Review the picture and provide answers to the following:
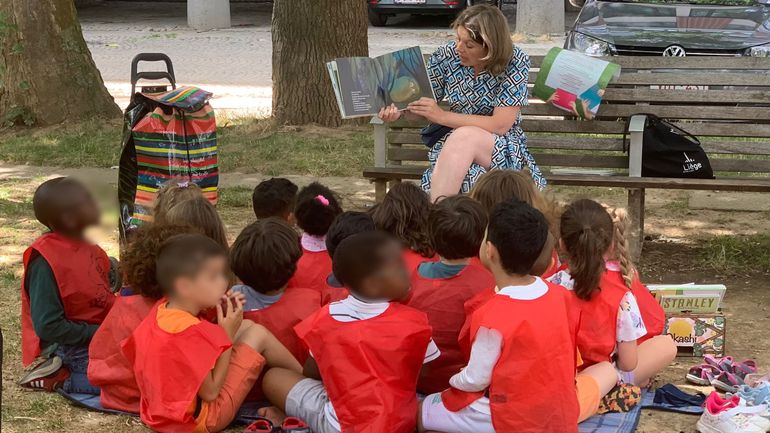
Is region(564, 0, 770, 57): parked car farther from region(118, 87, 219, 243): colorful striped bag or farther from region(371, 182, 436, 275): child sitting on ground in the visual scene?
region(371, 182, 436, 275): child sitting on ground

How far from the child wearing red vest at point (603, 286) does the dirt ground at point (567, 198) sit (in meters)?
0.28

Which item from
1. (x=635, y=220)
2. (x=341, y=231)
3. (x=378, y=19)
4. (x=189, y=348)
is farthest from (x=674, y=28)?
(x=378, y=19)

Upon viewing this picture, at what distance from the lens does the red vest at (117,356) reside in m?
3.91

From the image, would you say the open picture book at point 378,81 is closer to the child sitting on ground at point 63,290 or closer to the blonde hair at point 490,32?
the blonde hair at point 490,32

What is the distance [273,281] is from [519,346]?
106 cm

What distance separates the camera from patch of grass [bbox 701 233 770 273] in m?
5.87

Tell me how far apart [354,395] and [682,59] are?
11.1 feet

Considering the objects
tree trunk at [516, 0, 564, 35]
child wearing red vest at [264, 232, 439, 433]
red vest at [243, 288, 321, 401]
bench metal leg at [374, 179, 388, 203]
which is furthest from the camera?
tree trunk at [516, 0, 564, 35]

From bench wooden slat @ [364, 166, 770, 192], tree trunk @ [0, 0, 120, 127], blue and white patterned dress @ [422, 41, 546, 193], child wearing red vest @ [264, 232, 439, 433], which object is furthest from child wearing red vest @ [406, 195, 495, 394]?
tree trunk @ [0, 0, 120, 127]

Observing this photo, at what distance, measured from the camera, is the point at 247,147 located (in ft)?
29.4

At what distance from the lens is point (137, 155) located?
17.7ft

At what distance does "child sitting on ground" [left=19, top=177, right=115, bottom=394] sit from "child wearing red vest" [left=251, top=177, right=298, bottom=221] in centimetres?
82

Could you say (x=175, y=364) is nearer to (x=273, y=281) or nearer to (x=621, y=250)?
(x=273, y=281)

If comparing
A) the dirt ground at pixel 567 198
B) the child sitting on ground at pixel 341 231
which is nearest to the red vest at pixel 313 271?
the child sitting on ground at pixel 341 231
